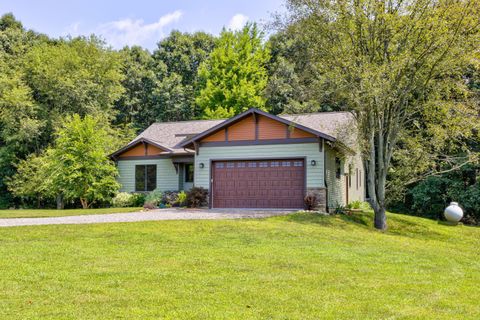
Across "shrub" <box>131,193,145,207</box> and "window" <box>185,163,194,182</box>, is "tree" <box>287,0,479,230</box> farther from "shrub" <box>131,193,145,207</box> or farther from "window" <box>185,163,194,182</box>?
"shrub" <box>131,193,145,207</box>

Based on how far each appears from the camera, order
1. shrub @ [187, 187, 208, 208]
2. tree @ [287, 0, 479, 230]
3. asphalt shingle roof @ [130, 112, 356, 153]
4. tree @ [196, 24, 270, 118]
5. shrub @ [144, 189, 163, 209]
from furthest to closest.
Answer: tree @ [196, 24, 270, 118]
shrub @ [144, 189, 163, 209]
shrub @ [187, 187, 208, 208]
asphalt shingle roof @ [130, 112, 356, 153]
tree @ [287, 0, 479, 230]

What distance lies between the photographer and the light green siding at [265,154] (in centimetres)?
1716

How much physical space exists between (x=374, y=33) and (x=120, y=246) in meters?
11.3

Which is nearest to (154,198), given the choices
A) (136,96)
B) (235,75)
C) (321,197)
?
(321,197)

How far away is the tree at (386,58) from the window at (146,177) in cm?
1037

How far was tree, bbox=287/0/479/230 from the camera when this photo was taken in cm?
1430

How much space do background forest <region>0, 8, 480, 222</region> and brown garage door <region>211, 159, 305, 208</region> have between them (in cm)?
281

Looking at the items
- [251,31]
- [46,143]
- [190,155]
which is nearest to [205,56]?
[251,31]

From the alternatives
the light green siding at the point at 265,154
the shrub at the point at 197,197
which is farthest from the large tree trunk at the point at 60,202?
the light green siding at the point at 265,154

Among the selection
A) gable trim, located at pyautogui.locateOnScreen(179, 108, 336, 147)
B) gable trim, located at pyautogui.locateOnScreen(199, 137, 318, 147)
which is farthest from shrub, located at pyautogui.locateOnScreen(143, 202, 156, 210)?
gable trim, located at pyautogui.locateOnScreen(199, 137, 318, 147)

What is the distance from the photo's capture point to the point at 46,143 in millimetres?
29547

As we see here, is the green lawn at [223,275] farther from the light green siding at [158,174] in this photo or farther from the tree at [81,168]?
the light green siding at [158,174]

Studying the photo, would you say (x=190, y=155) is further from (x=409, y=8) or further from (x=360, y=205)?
(x=409, y=8)

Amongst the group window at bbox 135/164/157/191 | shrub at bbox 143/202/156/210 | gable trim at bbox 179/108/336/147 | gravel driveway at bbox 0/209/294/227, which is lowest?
gravel driveway at bbox 0/209/294/227
